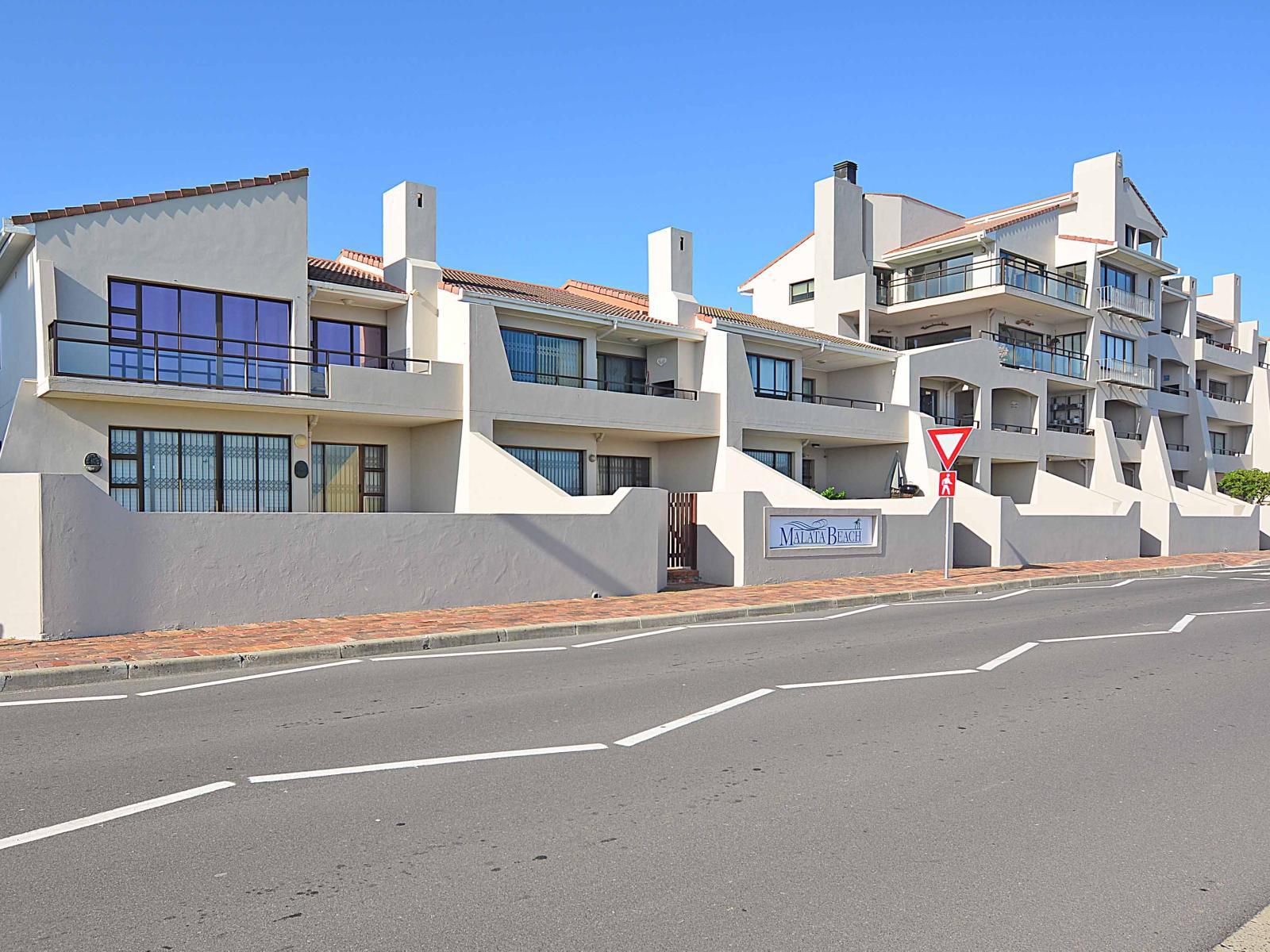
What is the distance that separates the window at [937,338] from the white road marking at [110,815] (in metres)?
37.1

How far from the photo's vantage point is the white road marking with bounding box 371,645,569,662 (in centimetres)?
1123

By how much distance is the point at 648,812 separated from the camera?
5520 millimetres

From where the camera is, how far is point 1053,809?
563 cm

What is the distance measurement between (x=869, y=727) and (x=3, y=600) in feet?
32.3

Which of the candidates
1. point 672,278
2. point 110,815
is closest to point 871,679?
point 110,815

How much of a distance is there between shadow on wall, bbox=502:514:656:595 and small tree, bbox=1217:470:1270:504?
140 ft

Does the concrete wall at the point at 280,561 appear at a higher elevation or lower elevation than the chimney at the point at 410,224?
lower

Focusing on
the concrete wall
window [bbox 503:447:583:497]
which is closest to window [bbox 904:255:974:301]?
window [bbox 503:447:583:497]

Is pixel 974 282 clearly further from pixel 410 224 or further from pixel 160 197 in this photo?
pixel 160 197

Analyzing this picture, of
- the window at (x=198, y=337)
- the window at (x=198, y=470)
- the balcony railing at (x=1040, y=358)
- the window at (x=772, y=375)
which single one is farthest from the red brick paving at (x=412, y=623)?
the balcony railing at (x=1040, y=358)

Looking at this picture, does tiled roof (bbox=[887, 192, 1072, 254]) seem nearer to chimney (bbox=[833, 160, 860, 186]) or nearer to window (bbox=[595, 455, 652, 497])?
chimney (bbox=[833, 160, 860, 186])

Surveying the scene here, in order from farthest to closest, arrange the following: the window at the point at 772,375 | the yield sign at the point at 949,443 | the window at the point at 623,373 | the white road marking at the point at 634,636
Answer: the window at the point at 772,375 < the window at the point at 623,373 < the yield sign at the point at 949,443 < the white road marking at the point at 634,636

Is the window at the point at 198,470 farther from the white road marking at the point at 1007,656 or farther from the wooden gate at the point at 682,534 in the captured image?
the white road marking at the point at 1007,656

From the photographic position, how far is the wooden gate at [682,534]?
1989 cm
